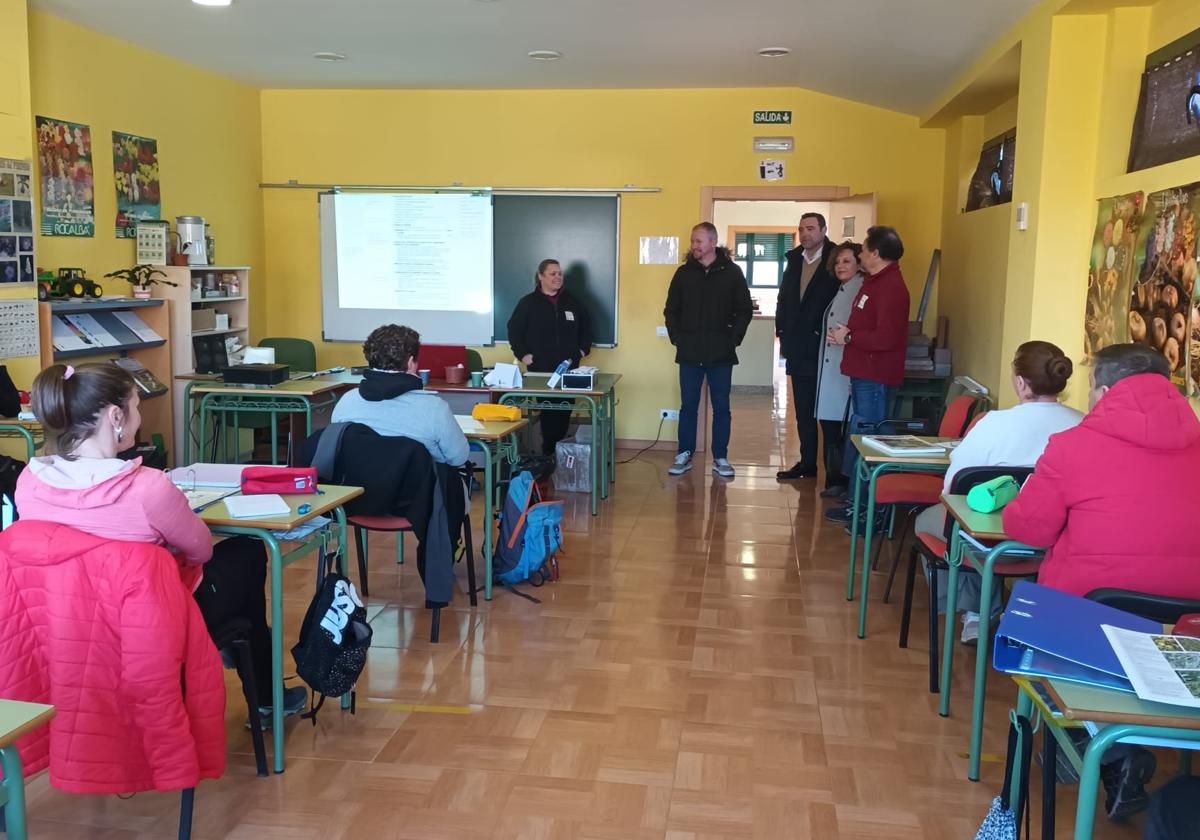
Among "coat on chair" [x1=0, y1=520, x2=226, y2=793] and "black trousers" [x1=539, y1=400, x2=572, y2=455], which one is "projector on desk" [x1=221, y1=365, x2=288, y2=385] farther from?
"coat on chair" [x1=0, y1=520, x2=226, y2=793]

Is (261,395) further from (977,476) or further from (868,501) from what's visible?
(977,476)

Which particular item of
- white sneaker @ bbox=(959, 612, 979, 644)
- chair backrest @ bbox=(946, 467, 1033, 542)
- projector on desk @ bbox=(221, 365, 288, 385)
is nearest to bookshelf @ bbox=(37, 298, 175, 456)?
projector on desk @ bbox=(221, 365, 288, 385)

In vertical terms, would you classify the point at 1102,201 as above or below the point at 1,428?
above

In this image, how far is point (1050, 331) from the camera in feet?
14.8

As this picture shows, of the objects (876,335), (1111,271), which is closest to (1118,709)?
(1111,271)

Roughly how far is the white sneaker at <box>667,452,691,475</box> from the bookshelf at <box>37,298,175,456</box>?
3.21 m

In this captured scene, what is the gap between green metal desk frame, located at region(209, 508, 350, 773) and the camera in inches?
107

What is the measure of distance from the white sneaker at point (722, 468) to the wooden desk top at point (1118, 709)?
5160mm

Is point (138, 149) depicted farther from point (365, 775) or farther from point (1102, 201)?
point (1102, 201)

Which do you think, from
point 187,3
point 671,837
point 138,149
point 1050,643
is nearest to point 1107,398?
point 1050,643

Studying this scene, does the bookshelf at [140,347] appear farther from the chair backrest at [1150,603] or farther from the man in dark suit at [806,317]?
the chair backrest at [1150,603]

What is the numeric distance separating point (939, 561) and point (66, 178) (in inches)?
198

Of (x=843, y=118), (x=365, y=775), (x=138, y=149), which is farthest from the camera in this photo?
(x=843, y=118)

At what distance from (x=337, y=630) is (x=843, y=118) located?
19.4ft
